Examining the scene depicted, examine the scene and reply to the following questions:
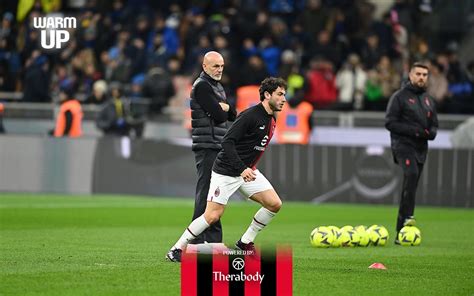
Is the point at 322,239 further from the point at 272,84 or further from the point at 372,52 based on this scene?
the point at 372,52

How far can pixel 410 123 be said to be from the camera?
17.4 metres

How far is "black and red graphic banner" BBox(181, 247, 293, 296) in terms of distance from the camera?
10.1 m

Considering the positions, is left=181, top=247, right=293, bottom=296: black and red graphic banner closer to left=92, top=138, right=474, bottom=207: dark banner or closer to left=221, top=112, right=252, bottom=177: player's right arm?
left=221, top=112, right=252, bottom=177: player's right arm

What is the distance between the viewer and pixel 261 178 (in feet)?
44.8

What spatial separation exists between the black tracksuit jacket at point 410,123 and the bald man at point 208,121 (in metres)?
3.86

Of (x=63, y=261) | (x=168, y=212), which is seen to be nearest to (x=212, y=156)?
(x=63, y=261)

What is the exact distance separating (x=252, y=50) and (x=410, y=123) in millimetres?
12847

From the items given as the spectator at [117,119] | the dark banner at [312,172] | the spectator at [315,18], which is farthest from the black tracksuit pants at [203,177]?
the spectator at [315,18]

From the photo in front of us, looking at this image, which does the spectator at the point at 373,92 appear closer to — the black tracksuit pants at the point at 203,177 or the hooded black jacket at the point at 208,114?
the hooded black jacket at the point at 208,114

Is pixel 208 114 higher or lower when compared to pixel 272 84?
lower

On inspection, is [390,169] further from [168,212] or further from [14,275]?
[14,275]

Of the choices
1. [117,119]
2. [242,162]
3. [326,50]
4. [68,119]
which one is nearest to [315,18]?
[326,50]

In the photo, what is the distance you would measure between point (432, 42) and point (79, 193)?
32.9 ft

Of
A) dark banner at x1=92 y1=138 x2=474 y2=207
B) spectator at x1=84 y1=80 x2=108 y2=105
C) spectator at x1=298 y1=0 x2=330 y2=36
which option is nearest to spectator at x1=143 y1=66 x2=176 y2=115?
spectator at x1=84 y1=80 x2=108 y2=105
